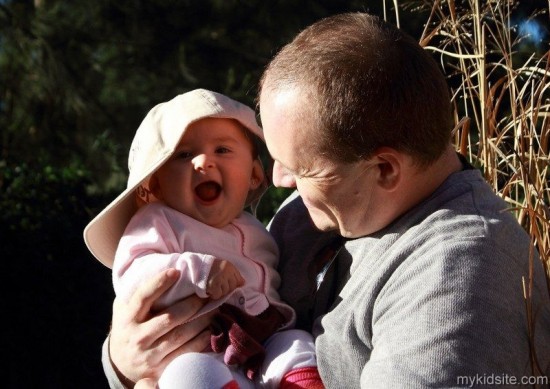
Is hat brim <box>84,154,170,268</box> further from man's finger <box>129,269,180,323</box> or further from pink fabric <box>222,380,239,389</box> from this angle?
pink fabric <box>222,380,239,389</box>

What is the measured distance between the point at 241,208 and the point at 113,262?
0.39m

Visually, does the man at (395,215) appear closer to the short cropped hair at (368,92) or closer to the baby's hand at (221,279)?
the short cropped hair at (368,92)

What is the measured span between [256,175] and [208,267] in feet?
1.53

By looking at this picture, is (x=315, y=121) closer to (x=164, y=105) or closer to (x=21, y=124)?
(x=164, y=105)

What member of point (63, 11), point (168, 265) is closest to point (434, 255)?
point (168, 265)

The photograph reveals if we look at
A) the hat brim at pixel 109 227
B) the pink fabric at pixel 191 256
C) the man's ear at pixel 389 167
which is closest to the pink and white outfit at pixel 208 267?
the pink fabric at pixel 191 256

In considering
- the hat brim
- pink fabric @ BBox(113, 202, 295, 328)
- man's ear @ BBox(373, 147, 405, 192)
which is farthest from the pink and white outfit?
man's ear @ BBox(373, 147, 405, 192)

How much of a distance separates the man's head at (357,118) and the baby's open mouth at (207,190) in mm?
375

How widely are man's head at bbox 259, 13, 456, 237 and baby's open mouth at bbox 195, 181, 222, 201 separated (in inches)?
14.7

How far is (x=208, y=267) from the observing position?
7.77 ft

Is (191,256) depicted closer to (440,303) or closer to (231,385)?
(231,385)

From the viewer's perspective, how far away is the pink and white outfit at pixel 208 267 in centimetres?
230

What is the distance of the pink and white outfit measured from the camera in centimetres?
230

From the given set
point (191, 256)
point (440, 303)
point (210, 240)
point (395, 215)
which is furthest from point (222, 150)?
point (440, 303)
